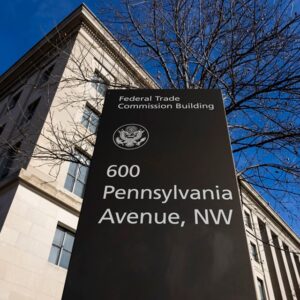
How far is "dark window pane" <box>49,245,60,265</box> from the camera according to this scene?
1148 cm

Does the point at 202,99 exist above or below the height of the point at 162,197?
above

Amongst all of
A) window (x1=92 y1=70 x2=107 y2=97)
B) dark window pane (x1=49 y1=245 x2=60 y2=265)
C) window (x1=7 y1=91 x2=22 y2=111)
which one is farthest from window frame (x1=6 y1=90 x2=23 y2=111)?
dark window pane (x1=49 y1=245 x2=60 y2=265)

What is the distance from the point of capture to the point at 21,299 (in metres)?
9.75

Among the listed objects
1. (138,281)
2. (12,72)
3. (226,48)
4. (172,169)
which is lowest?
(138,281)

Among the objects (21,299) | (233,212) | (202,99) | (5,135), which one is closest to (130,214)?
(233,212)

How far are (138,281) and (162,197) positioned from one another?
24.2 inches

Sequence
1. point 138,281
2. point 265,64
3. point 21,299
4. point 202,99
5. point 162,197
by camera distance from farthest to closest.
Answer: point 21,299 < point 265,64 < point 202,99 < point 162,197 < point 138,281

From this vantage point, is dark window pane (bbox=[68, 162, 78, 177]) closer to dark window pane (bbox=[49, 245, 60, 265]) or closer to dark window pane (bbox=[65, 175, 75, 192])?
dark window pane (bbox=[65, 175, 75, 192])

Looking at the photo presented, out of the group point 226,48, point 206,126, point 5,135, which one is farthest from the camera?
point 5,135

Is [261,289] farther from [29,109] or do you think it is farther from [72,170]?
[29,109]

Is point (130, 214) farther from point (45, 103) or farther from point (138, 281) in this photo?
point (45, 103)

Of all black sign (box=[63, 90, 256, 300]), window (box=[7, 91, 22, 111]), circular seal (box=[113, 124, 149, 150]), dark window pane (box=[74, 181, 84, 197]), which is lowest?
black sign (box=[63, 90, 256, 300])

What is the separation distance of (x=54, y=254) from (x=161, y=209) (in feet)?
35.7

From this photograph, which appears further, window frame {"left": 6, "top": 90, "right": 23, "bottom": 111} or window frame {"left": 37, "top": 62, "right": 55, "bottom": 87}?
window frame {"left": 6, "top": 90, "right": 23, "bottom": 111}
